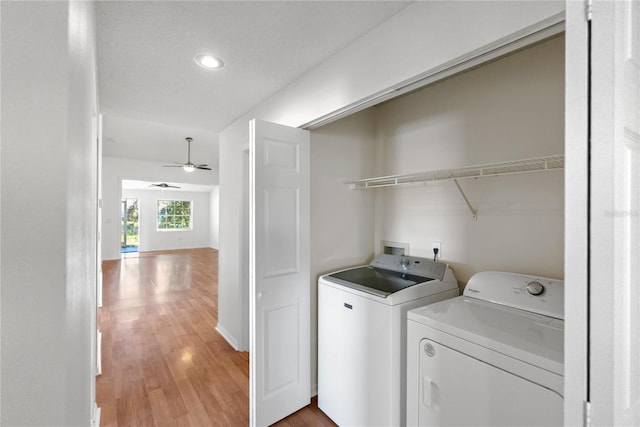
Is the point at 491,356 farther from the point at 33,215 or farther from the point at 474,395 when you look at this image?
the point at 33,215

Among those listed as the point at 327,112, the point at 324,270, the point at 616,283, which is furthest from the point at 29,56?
the point at 324,270

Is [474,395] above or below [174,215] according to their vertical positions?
below

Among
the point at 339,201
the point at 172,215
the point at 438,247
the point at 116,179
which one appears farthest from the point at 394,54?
the point at 172,215

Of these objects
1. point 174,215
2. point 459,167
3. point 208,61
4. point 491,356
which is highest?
point 208,61

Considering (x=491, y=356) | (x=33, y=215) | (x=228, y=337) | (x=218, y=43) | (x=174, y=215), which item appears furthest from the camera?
(x=174, y=215)

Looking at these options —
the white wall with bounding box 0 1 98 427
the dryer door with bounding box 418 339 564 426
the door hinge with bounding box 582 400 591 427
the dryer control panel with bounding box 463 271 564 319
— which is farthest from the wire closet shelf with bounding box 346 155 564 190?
the white wall with bounding box 0 1 98 427

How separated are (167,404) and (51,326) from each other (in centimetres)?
227

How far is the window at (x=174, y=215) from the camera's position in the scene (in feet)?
34.5

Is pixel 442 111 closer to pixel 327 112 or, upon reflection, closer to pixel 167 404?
pixel 327 112

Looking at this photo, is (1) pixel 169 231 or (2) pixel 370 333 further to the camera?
(1) pixel 169 231

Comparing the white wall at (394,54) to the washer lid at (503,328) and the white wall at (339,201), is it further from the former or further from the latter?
the washer lid at (503,328)

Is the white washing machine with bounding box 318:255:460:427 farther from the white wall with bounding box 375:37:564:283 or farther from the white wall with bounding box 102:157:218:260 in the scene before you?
the white wall with bounding box 102:157:218:260

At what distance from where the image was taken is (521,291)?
1500mm

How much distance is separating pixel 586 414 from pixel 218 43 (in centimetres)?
215
